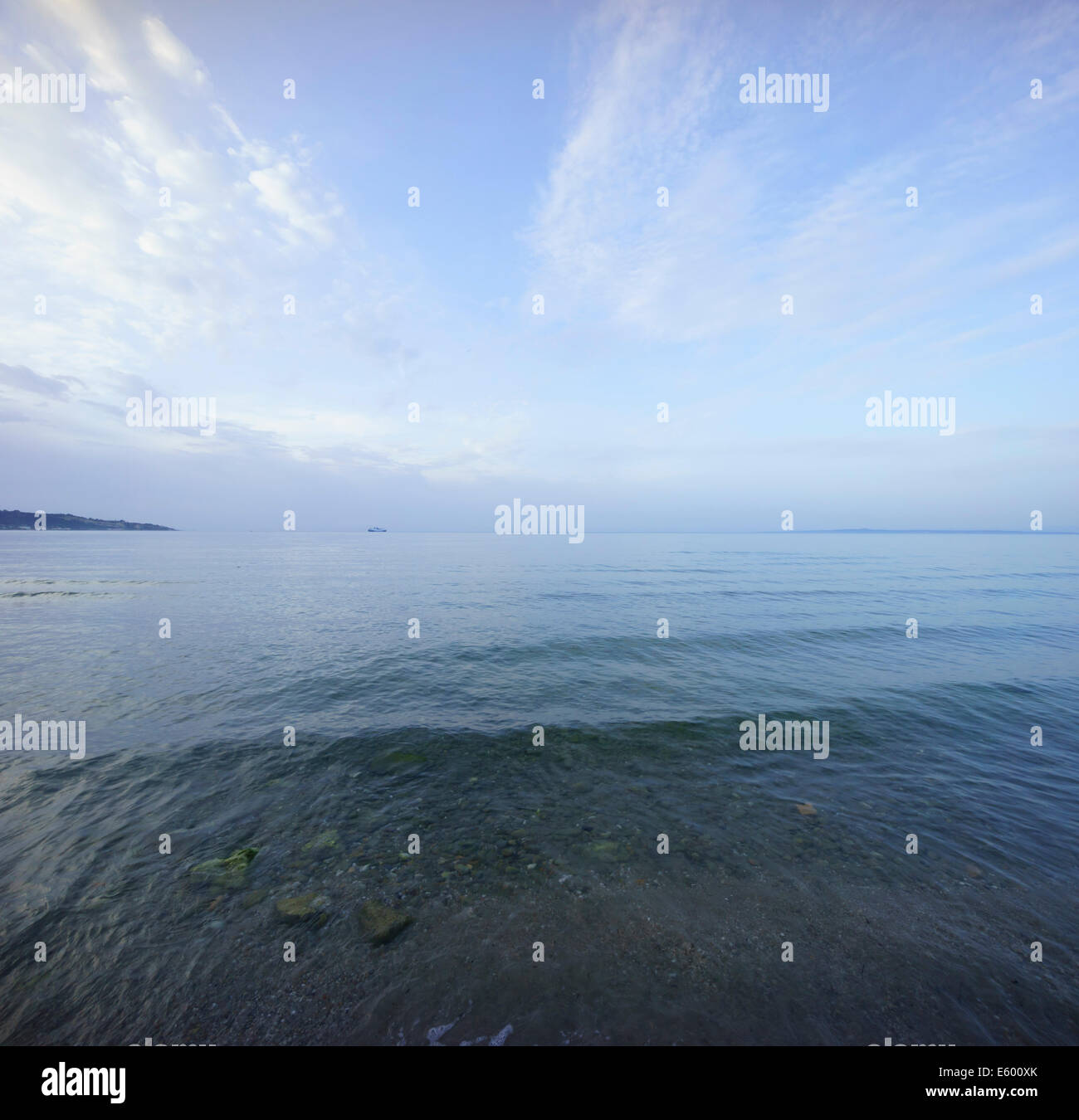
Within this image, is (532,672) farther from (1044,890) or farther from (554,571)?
(554,571)

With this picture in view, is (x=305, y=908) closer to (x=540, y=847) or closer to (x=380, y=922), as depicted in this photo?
(x=380, y=922)

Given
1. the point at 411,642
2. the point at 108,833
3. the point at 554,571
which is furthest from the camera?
the point at 554,571

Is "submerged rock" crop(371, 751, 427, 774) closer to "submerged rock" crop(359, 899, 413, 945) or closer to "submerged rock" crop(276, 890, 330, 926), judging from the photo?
"submerged rock" crop(276, 890, 330, 926)

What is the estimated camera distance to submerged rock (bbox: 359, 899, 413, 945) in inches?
346

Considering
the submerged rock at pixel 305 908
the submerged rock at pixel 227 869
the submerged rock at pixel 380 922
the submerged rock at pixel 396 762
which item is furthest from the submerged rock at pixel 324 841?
the submerged rock at pixel 396 762

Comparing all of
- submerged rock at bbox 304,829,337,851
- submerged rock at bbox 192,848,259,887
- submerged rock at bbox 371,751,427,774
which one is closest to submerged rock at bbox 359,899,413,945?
submerged rock at bbox 304,829,337,851

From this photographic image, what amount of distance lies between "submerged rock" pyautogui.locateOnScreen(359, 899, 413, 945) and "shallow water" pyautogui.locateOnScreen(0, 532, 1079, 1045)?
23 cm

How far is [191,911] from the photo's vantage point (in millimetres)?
9406

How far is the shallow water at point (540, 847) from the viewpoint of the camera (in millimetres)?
7449

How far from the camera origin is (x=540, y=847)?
11594mm

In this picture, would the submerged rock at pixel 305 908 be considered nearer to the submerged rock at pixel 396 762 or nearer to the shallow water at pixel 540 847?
the shallow water at pixel 540 847
